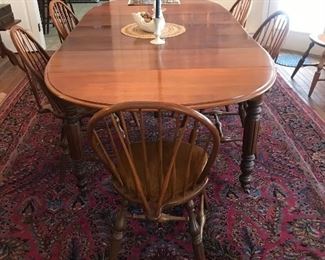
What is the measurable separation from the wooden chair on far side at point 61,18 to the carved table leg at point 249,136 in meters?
1.52

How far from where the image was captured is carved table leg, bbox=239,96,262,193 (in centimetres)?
161

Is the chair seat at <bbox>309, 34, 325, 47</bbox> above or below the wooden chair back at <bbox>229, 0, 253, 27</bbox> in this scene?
below

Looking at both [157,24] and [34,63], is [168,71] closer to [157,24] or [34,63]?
[157,24]

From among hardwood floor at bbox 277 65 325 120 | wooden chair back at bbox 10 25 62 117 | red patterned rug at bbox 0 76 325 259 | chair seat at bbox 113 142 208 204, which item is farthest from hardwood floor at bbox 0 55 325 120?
chair seat at bbox 113 142 208 204

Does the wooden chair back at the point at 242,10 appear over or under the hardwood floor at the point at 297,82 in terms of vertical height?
over

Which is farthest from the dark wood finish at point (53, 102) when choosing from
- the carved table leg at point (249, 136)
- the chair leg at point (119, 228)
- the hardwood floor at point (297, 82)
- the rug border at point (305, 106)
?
the rug border at point (305, 106)

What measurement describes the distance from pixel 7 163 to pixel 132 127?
0.91 meters

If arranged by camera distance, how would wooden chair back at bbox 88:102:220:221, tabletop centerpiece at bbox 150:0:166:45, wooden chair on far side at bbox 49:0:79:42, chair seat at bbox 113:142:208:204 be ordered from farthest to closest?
wooden chair on far side at bbox 49:0:79:42
tabletop centerpiece at bbox 150:0:166:45
chair seat at bbox 113:142:208:204
wooden chair back at bbox 88:102:220:221


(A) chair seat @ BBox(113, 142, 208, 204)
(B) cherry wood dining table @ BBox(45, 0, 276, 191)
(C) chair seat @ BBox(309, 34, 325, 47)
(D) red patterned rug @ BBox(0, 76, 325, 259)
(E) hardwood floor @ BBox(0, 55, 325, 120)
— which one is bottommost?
(E) hardwood floor @ BBox(0, 55, 325, 120)

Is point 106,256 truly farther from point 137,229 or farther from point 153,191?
point 153,191

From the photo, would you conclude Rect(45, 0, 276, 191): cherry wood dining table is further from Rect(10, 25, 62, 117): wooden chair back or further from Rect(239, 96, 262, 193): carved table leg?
Rect(10, 25, 62, 117): wooden chair back

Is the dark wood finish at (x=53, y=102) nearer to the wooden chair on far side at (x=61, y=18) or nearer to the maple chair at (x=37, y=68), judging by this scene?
the maple chair at (x=37, y=68)

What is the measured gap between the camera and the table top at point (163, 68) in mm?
1354

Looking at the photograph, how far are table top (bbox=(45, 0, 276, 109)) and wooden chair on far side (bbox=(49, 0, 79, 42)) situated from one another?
0.20m
